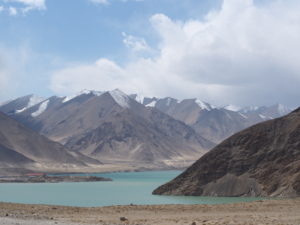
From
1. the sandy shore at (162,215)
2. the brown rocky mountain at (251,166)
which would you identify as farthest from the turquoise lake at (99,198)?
the sandy shore at (162,215)

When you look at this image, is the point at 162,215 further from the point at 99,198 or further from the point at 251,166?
the point at 251,166

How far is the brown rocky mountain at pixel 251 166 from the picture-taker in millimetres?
74125

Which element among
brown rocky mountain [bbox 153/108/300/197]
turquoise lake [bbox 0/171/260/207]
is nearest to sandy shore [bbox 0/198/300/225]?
turquoise lake [bbox 0/171/260/207]

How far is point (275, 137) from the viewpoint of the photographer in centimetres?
8531

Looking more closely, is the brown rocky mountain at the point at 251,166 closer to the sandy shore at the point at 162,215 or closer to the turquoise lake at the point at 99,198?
the turquoise lake at the point at 99,198

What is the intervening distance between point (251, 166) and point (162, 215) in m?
52.9

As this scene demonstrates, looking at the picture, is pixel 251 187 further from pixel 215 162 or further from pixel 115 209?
pixel 115 209

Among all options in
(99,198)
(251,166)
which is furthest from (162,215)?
(251,166)

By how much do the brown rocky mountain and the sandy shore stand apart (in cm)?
3636

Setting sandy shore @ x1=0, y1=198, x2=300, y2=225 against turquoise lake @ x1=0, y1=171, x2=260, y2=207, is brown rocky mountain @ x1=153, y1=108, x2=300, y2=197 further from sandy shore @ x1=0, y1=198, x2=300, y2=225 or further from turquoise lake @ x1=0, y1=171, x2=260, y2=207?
sandy shore @ x1=0, y1=198, x2=300, y2=225

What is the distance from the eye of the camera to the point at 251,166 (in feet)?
265

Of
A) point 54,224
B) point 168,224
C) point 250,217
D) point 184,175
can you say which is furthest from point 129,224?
point 184,175

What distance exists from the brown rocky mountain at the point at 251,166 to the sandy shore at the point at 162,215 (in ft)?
119

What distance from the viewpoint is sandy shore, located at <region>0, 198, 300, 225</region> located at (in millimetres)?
25625
